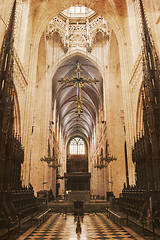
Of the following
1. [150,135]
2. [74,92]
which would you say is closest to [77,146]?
[74,92]

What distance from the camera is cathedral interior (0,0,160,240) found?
5824mm

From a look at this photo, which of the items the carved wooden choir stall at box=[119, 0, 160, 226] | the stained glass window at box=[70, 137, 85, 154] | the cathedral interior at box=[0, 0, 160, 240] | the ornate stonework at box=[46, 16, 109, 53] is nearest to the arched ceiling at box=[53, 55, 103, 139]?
the cathedral interior at box=[0, 0, 160, 240]

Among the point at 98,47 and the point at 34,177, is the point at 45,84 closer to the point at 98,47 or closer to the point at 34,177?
the point at 98,47

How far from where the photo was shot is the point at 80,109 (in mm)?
9086

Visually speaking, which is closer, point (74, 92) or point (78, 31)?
point (78, 31)

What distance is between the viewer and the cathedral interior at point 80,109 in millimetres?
5824

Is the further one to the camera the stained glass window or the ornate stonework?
the stained glass window

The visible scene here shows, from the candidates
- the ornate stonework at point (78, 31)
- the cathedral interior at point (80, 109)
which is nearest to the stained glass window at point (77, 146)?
the cathedral interior at point (80, 109)

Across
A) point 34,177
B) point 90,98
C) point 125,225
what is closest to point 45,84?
point 34,177

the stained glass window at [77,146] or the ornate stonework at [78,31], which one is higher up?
the ornate stonework at [78,31]

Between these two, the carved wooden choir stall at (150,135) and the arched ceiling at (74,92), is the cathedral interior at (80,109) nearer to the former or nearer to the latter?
the carved wooden choir stall at (150,135)

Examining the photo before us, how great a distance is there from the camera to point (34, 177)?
46.9 ft

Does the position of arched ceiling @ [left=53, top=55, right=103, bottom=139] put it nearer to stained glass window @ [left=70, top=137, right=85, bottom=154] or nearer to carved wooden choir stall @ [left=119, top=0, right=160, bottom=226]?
stained glass window @ [left=70, top=137, right=85, bottom=154]

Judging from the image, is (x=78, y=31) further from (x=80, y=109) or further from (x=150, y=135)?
(x=150, y=135)
